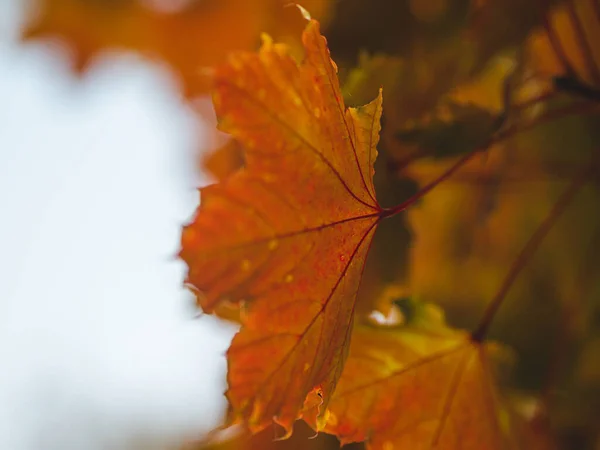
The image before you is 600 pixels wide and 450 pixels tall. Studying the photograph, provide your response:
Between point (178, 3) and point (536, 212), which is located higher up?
point (178, 3)

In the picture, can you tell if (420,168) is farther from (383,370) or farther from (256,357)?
(256,357)

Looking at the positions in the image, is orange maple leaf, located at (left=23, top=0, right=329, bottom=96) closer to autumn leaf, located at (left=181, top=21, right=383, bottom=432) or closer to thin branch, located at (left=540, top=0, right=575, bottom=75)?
thin branch, located at (left=540, top=0, right=575, bottom=75)

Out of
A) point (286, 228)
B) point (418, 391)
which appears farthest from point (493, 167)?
point (286, 228)

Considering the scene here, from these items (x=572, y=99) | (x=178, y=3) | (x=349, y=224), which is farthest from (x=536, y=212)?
(x=178, y=3)

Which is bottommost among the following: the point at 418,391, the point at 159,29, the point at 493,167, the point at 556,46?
the point at 418,391

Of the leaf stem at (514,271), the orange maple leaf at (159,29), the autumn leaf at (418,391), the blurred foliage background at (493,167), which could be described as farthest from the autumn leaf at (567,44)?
the orange maple leaf at (159,29)

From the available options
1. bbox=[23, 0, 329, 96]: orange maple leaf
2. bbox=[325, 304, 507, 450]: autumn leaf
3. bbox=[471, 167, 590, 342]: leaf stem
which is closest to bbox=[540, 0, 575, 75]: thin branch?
Result: bbox=[471, 167, 590, 342]: leaf stem

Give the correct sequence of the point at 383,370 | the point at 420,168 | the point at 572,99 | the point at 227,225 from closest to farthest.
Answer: the point at 227,225, the point at 383,370, the point at 572,99, the point at 420,168

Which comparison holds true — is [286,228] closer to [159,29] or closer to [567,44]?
[567,44]

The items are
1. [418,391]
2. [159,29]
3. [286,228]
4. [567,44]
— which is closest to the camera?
[286,228]
